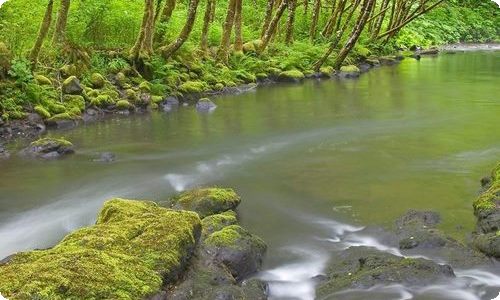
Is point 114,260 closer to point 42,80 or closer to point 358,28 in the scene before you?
point 42,80

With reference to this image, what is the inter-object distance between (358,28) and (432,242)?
17.9 meters

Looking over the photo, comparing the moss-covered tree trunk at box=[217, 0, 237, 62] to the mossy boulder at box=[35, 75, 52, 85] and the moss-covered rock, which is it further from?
the moss-covered rock

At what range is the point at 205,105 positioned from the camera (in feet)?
55.1

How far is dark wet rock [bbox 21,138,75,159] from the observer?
11.3 metres

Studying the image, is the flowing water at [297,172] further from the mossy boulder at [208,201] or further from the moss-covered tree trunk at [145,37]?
the moss-covered tree trunk at [145,37]

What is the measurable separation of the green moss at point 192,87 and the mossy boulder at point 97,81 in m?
2.78

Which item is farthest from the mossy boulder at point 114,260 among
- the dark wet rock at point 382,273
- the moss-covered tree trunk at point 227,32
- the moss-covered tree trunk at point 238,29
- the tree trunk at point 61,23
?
the moss-covered tree trunk at point 238,29

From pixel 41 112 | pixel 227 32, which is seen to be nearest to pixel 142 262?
pixel 41 112

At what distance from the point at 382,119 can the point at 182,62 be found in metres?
7.38

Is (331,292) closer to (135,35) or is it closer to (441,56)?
(135,35)

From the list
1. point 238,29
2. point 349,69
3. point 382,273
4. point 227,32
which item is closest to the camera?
point 382,273

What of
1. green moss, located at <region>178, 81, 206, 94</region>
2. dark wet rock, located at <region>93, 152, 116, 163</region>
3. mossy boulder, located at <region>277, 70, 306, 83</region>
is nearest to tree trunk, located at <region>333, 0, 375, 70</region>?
mossy boulder, located at <region>277, 70, 306, 83</region>

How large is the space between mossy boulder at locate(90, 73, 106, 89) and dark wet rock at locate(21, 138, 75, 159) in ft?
15.0

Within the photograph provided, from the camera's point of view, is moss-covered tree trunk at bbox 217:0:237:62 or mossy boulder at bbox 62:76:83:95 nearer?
mossy boulder at bbox 62:76:83:95
